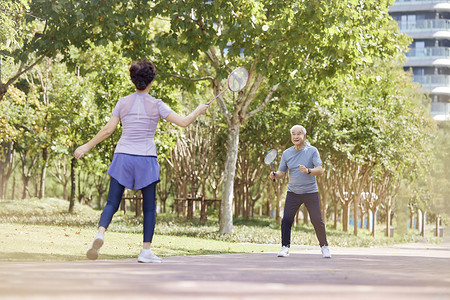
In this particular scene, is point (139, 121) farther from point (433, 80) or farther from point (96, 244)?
point (433, 80)

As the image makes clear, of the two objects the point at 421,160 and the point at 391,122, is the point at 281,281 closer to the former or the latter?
the point at 391,122

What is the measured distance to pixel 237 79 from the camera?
971 cm

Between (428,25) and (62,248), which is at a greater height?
(428,25)

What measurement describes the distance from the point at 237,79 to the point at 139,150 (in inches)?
95.5

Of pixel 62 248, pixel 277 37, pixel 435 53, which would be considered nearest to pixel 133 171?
pixel 62 248

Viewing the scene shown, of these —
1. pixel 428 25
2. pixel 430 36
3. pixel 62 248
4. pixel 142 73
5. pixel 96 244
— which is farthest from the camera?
pixel 430 36

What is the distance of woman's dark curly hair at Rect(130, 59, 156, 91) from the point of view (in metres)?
7.95

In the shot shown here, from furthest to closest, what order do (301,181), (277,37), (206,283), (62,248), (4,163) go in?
1. (4,163)
2. (277,37)
3. (301,181)
4. (62,248)
5. (206,283)

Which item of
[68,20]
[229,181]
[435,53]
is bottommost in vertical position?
[229,181]

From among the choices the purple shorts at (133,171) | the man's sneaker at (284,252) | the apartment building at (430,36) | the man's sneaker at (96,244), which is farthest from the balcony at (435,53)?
the man's sneaker at (96,244)

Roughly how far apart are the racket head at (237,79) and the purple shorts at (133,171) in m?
2.22

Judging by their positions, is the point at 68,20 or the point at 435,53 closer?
the point at 68,20

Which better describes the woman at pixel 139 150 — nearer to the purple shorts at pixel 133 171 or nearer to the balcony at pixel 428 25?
the purple shorts at pixel 133 171

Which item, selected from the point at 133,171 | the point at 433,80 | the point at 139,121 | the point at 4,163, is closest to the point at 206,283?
the point at 133,171
